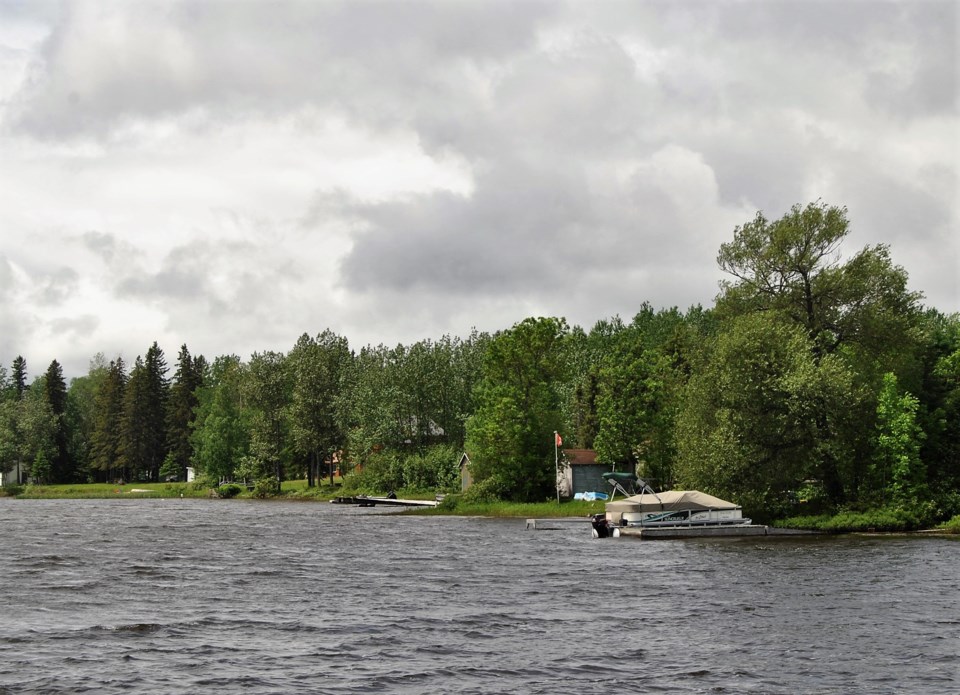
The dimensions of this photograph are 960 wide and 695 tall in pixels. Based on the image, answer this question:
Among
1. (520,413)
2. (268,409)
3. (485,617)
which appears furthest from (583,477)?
(268,409)

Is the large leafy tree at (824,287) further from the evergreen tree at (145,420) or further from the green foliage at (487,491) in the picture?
the evergreen tree at (145,420)

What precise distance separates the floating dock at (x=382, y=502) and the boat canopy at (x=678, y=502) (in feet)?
124

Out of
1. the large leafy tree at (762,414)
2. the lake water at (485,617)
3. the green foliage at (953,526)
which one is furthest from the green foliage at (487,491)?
the green foliage at (953,526)

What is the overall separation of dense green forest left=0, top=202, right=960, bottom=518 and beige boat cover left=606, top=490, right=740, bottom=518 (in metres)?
1.71

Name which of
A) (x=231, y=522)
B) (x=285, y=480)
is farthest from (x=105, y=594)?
(x=285, y=480)

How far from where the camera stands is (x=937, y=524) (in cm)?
5691

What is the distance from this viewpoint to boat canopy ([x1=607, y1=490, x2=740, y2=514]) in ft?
193

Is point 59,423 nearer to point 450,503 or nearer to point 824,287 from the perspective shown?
point 450,503

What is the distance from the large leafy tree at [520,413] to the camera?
87.6 metres

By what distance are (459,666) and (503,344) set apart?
226ft

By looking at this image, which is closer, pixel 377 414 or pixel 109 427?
pixel 377 414

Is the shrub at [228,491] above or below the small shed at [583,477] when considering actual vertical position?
below

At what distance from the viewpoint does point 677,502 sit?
59656 mm

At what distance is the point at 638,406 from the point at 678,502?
22.5 metres
